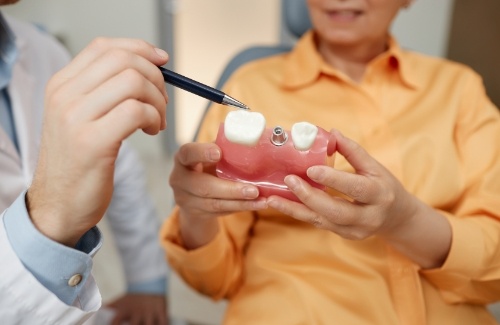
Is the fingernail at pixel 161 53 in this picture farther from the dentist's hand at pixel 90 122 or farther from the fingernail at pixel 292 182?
the fingernail at pixel 292 182

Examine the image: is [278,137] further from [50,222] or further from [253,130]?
[50,222]

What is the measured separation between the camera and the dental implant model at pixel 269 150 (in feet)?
2.10

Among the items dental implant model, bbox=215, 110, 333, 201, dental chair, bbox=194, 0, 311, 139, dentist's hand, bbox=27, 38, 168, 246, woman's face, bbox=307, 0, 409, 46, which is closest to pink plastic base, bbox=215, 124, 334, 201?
dental implant model, bbox=215, 110, 333, 201

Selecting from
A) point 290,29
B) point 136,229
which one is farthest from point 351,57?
point 136,229

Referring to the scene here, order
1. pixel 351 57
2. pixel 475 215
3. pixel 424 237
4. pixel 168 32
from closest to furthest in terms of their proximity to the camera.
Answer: pixel 424 237 → pixel 475 215 → pixel 351 57 → pixel 168 32

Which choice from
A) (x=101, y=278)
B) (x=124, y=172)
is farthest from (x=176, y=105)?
(x=124, y=172)

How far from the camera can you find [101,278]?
77.6 inches

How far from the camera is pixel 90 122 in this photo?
55cm

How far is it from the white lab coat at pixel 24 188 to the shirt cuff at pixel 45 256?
0.5 inches

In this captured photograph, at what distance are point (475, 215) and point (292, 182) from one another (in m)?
0.43

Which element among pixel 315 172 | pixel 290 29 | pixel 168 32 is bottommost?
pixel 168 32

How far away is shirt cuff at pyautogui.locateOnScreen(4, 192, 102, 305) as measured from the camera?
2.00ft

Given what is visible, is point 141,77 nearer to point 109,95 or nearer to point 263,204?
point 109,95

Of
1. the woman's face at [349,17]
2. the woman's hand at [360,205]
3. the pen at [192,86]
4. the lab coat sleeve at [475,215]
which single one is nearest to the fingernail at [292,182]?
the woman's hand at [360,205]
